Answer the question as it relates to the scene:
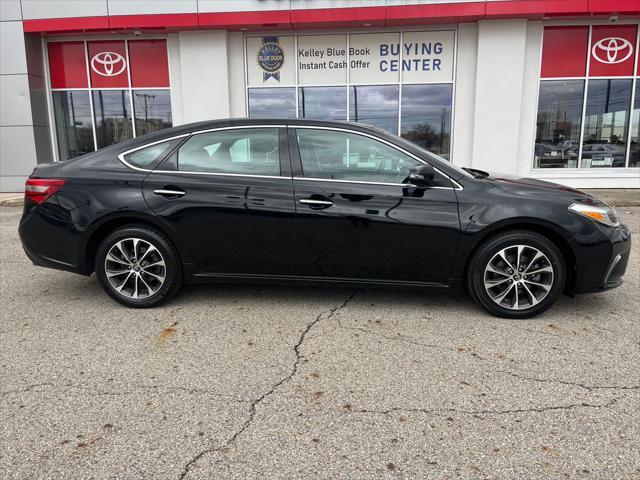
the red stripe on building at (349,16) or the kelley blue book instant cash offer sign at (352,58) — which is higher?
the red stripe on building at (349,16)

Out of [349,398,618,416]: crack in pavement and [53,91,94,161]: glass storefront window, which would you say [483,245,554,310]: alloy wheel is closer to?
[349,398,618,416]: crack in pavement

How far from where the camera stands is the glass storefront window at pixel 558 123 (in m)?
12.5

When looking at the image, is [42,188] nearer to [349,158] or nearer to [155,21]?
[349,158]

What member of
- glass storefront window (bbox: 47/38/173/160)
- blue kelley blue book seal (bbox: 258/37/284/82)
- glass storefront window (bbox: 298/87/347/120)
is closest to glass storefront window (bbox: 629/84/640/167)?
glass storefront window (bbox: 298/87/347/120)

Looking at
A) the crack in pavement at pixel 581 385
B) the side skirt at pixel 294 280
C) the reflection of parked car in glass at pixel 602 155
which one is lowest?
the crack in pavement at pixel 581 385

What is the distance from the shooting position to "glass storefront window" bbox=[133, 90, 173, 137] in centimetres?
1331

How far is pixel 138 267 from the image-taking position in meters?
4.34

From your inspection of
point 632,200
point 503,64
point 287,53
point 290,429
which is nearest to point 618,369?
point 290,429

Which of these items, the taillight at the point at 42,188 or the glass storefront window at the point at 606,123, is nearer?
the taillight at the point at 42,188

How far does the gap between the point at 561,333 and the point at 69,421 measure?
11.4 feet

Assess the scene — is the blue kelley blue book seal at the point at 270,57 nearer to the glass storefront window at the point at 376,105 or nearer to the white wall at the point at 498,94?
the glass storefront window at the point at 376,105

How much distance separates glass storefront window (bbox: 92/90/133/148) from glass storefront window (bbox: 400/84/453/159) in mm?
7514

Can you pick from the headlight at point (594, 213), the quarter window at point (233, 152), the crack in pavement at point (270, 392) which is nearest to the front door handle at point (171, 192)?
the quarter window at point (233, 152)

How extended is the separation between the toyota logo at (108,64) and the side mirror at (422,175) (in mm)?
11751
